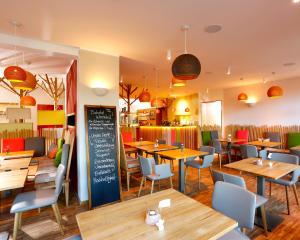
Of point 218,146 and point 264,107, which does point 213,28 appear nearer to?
point 218,146

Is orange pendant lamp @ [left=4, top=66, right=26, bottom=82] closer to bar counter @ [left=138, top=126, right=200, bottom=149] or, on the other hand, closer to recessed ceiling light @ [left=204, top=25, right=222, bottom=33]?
recessed ceiling light @ [left=204, top=25, right=222, bottom=33]

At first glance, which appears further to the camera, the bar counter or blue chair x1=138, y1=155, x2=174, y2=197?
the bar counter

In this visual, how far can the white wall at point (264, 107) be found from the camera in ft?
19.6

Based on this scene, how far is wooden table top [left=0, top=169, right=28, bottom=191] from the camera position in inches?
81.1

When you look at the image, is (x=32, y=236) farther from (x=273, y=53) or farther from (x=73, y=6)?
(x=273, y=53)

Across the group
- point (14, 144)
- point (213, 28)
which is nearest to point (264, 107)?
point (213, 28)

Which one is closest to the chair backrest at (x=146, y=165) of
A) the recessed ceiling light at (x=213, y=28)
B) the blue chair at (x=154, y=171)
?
the blue chair at (x=154, y=171)

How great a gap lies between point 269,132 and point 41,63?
727 centimetres

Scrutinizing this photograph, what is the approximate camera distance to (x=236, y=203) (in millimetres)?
1677

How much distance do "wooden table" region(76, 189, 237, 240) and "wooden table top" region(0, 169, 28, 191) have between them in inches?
47.5

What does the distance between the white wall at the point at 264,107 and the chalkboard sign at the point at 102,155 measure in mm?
5762

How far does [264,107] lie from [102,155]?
6.14 metres

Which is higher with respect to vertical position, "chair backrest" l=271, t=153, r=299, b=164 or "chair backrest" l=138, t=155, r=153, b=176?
"chair backrest" l=271, t=153, r=299, b=164

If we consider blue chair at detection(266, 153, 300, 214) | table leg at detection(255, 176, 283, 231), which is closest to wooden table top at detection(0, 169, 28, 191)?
table leg at detection(255, 176, 283, 231)
